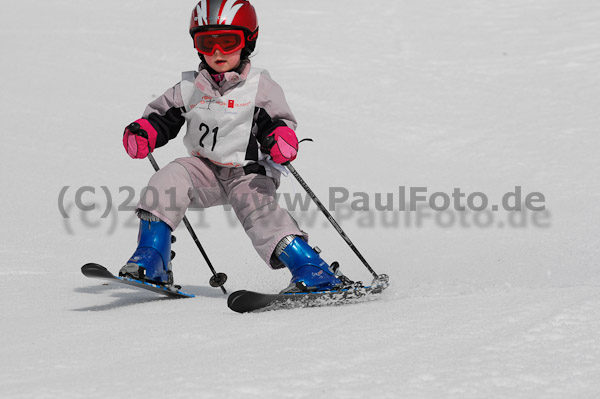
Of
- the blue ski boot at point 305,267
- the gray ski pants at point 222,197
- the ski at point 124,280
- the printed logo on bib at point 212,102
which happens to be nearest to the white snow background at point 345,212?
the ski at point 124,280

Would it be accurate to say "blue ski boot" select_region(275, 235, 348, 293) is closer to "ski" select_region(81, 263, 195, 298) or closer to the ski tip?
"ski" select_region(81, 263, 195, 298)

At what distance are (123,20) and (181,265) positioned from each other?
29.6 feet

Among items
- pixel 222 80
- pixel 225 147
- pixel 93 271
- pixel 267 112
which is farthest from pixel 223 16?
pixel 93 271

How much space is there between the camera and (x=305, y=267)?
3.74 m

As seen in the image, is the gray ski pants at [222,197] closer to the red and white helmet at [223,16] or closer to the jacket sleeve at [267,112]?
the jacket sleeve at [267,112]

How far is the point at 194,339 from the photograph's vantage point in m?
2.68

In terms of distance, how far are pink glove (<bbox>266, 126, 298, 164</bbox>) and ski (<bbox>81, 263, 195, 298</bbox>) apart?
35.2 inches

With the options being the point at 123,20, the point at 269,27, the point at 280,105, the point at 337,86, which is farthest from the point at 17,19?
the point at 280,105

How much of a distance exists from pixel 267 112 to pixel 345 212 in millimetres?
3107

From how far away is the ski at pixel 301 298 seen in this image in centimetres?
324

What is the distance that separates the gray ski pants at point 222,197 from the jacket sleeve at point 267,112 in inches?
10.1

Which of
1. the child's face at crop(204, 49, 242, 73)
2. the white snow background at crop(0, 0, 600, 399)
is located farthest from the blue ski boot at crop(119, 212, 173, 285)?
the child's face at crop(204, 49, 242, 73)

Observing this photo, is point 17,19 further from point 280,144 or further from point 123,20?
point 280,144

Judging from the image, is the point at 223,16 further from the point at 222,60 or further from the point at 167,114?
the point at 167,114
